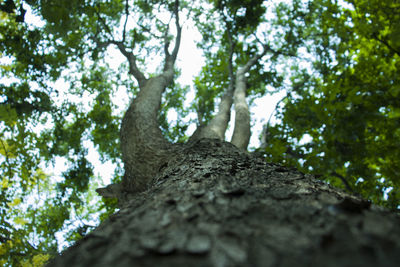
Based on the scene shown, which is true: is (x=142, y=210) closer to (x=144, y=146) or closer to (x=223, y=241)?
(x=223, y=241)

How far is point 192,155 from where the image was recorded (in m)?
2.62

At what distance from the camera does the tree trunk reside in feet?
2.27

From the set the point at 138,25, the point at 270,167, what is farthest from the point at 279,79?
the point at 270,167

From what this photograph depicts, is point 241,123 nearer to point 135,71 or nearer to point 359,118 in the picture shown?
point 359,118

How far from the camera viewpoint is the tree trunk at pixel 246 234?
2.27 ft

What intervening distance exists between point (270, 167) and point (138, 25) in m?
7.03

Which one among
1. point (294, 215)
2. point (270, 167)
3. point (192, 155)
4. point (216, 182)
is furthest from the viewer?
point (192, 155)

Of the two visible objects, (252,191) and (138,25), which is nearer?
(252,191)

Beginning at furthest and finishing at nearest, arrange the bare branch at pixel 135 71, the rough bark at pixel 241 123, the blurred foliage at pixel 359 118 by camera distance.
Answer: the bare branch at pixel 135 71
the rough bark at pixel 241 123
the blurred foliage at pixel 359 118

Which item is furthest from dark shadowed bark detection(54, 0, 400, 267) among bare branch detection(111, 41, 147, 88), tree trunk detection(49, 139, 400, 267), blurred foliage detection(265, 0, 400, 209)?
bare branch detection(111, 41, 147, 88)

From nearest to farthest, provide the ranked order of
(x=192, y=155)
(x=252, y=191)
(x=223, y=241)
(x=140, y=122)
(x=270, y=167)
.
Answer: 1. (x=223, y=241)
2. (x=252, y=191)
3. (x=270, y=167)
4. (x=192, y=155)
5. (x=140, y=122)

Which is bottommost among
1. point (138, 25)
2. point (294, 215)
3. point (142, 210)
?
point (294, 215)

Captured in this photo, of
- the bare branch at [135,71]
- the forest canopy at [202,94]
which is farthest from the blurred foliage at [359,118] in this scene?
the bare branch at [135,71]

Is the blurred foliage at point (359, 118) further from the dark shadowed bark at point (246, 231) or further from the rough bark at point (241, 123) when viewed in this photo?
the dark shadowed bark at point (246, 231)
